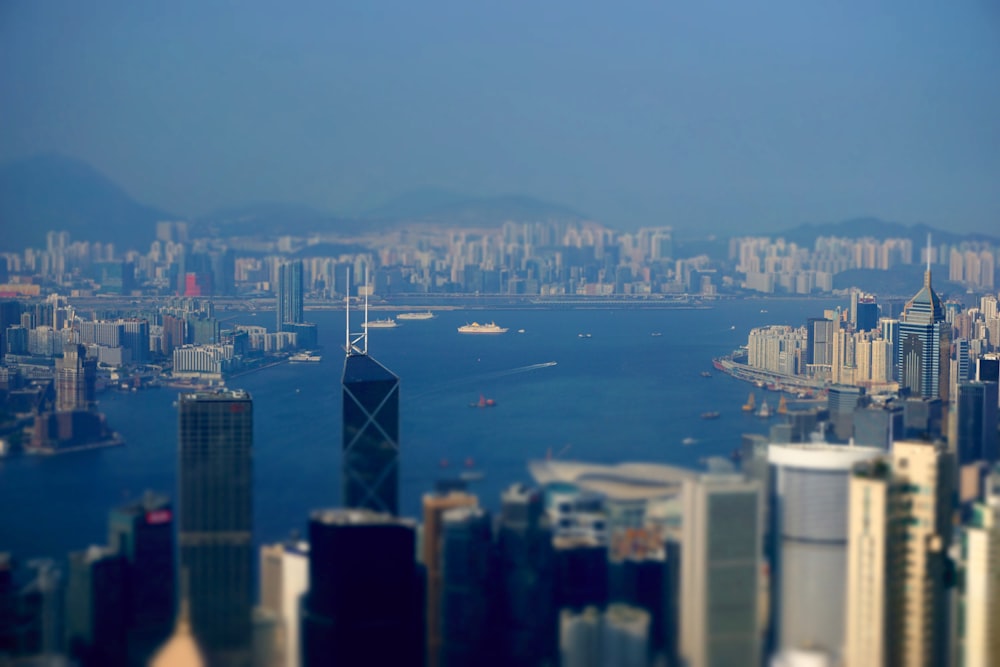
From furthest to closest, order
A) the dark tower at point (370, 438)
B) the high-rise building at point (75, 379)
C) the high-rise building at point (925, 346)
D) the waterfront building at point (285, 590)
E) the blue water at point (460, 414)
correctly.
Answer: the high-rise building at point (925, 346), the high-rise building at point (75, 379), the blue water at point (460, 414), the dark tower at point (370, 438), the waterfront building at point (285, 590)

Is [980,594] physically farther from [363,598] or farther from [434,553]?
[363,598]

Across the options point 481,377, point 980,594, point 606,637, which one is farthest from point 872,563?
point 481,377

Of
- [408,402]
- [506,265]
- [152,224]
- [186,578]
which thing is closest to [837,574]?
[186,578]

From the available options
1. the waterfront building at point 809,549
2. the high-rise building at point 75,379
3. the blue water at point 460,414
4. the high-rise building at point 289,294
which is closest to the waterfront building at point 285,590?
the blue water at point 460,414

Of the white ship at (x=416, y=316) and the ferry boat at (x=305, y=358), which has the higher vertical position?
the white ship at (x=416, y=316)

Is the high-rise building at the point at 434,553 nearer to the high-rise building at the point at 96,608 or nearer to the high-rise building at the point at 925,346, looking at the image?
the high-rise building at the point at 96,608

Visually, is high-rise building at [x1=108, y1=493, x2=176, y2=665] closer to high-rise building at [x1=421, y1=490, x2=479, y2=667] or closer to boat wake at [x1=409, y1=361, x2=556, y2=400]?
high-rise building at [x1=421, y1=490, x2=479, y2=667]

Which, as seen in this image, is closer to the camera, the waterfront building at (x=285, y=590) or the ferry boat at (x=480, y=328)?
the waterfront building at (x=285, y=590)
